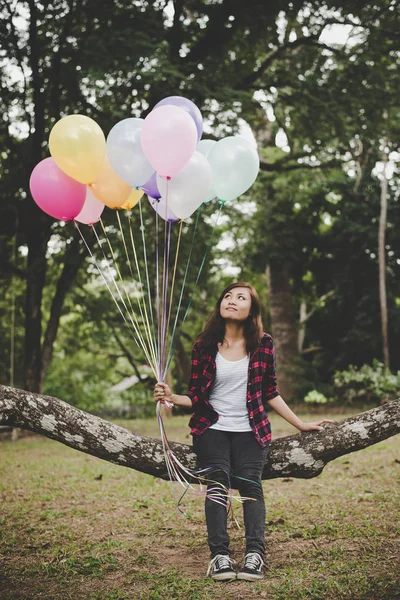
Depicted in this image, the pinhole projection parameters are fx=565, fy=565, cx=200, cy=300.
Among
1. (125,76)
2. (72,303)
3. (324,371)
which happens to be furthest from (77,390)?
(125,76)

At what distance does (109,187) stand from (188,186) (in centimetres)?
54

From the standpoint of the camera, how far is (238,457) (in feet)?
10.6

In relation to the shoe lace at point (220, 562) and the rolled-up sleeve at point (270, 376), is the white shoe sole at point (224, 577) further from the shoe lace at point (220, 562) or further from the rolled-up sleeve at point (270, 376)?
the rolled-up sleeve at point (270, 376)

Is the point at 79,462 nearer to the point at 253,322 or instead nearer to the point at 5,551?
the point at 5,551

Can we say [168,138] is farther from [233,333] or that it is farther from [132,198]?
[233,333]

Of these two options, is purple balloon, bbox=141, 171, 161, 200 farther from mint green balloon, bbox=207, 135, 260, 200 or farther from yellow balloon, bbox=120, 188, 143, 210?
mint green balloon, bbox=207, 135, 260, 200

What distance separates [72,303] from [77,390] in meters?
6.48

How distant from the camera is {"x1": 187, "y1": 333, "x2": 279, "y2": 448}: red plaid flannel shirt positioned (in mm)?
3260

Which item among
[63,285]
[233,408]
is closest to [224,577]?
[233,408]

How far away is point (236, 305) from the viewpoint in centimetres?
345

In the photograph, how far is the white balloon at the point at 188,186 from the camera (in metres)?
3.53

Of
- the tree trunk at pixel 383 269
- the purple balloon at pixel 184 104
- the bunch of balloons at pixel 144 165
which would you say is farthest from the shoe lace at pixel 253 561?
the tree trunk at pixel 383 269

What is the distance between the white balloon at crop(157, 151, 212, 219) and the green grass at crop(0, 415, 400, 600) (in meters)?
2.17

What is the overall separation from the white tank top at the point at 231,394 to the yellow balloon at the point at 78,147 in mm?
1441
